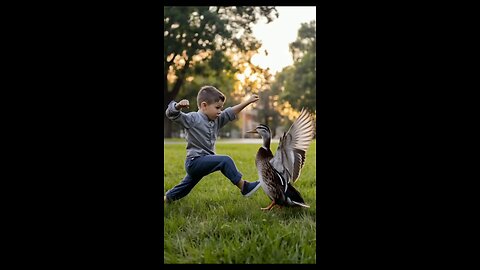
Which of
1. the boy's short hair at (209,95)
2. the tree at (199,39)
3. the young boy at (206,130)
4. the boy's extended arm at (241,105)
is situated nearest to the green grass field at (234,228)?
the young boy at (206,130)

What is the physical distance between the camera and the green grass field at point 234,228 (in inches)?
73.7

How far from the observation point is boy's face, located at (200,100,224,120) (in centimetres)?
231

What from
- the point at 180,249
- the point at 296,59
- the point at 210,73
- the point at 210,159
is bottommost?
the point at 180,249

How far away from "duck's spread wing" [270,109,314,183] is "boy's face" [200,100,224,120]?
A: 375mm

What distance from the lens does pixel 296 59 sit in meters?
4.48

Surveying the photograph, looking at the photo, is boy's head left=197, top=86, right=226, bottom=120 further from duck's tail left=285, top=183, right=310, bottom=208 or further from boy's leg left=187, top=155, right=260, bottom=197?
duck's tail left=285, top=183, right=310, bottom=208

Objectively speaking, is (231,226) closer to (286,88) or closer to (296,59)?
(286,88)

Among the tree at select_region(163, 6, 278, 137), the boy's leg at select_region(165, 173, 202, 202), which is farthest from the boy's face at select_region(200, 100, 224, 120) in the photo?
the tree at select_region(163, 6, 278, 137)

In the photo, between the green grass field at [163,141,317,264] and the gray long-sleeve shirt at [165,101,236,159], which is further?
the gray long-sleeve shirt at [165,101,236,159]

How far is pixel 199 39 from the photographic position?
3631 millimetres

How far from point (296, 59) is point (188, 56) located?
4.81 ft

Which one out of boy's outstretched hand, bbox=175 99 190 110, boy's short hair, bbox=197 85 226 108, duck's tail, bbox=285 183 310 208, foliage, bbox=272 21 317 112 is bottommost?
duck's tail, bbox=285 183 310 208

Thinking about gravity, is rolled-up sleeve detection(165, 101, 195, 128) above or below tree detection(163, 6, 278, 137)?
below
